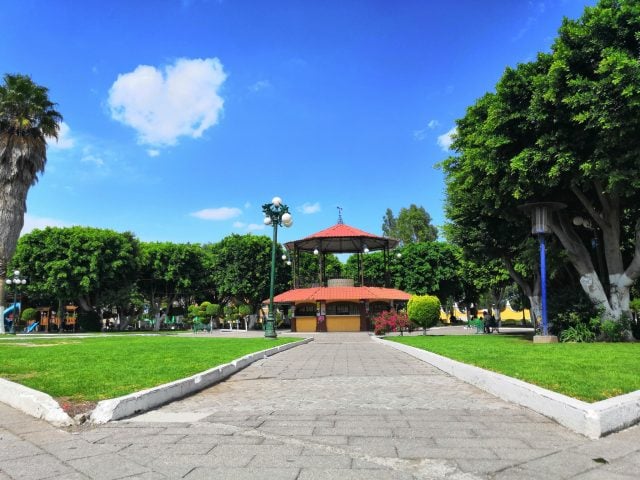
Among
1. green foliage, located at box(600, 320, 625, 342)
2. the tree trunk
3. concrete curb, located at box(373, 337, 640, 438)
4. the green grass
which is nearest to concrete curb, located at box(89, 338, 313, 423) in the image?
the green grass

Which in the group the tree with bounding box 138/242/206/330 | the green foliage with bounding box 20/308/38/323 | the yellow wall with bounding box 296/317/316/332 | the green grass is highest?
the tree with bounding box 138/242/206/330

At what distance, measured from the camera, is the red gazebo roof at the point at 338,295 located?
3544 cm

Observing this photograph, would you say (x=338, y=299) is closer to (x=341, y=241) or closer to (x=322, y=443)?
(x=341, y=241)

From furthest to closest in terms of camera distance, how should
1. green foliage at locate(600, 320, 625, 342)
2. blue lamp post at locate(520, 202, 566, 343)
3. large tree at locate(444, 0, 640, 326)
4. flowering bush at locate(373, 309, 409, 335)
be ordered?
flowering bush at locate(373, 309, 409, 335), blue lamp post at locate(520, 202, 566, 343), green foliage at locate(600, 320, 625, 342), large tree at locate(444, 0, 640, 326)

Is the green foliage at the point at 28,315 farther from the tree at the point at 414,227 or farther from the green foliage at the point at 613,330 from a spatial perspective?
the green foliage at the point at 613,330

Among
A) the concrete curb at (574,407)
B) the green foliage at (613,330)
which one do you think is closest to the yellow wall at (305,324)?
the green foliage at (613,330)

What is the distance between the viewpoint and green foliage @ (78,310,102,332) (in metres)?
40.5

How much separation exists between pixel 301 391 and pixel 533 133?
12764 mm

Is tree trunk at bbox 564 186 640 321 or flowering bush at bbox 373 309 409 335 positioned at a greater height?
tree trunk at bbox 564 186 640 321

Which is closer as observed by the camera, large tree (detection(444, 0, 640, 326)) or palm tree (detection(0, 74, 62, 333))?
large tree (detection(444, 0, 640, 326))

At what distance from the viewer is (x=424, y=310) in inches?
918

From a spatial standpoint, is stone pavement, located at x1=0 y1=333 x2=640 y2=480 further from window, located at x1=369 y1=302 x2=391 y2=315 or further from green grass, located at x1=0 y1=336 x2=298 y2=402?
window, located at x1=369 y1=302 x2=391 y2=315

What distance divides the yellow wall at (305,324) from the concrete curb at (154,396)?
2776cm

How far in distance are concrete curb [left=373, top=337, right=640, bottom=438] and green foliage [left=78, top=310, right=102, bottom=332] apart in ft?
132
